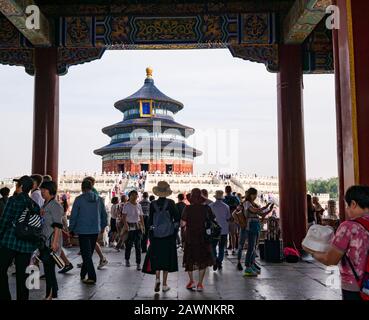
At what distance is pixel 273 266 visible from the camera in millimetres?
8828

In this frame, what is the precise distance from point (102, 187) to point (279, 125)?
22255 millimetres

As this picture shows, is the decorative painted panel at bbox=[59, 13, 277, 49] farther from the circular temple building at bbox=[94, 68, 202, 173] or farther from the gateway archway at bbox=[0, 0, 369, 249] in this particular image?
the circular temple building at bbox=[94, 68, 202, 173]

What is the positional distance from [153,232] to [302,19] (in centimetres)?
521

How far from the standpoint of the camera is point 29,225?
472 cm

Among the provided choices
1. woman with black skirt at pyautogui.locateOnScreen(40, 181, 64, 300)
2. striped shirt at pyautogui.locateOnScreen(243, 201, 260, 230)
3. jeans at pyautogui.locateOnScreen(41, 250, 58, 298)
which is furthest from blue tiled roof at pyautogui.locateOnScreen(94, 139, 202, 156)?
jeans at pyautogui.locateOnScreen(41, 250, 58, 298)

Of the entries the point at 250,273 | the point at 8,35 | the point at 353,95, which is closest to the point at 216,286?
the point at 250,273

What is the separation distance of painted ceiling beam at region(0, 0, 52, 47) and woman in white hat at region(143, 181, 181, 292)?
14.7 ft

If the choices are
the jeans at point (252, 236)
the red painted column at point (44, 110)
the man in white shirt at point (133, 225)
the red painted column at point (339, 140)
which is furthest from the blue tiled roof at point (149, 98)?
the red painted column at point (339, 140)

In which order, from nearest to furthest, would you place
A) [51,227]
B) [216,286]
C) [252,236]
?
[51,227]
[216,286]
[252,236]

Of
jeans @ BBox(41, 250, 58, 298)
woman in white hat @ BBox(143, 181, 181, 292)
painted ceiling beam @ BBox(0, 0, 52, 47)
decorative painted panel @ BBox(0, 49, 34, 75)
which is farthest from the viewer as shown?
decorative painted panel @ BBox(0, 49, 34, 75)

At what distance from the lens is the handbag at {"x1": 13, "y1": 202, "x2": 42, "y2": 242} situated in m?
4.64

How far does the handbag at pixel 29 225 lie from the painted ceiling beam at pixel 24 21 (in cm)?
481

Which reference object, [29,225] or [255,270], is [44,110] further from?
[29,225]

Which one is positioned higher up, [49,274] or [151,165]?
[151,165]
